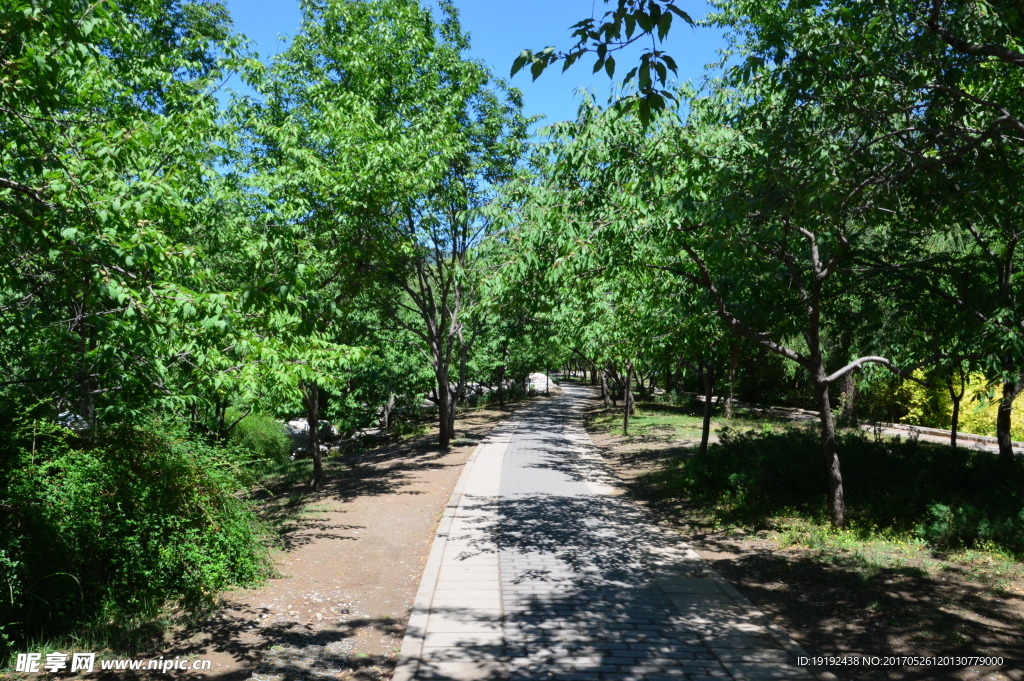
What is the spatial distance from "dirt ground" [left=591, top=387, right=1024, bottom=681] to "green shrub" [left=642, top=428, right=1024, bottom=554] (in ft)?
2.91

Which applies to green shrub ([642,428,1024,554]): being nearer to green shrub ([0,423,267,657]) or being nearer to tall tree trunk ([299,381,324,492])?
tall tree trunk ([299,381,324,492])

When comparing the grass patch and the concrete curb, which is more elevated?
the grass patch

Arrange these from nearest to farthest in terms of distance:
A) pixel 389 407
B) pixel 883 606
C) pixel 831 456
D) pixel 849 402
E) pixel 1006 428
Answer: pixel 883 606, pixel 831 456, pixel 1006 428, pixel 849 402, pixel 389 407

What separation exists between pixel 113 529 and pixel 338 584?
250cm

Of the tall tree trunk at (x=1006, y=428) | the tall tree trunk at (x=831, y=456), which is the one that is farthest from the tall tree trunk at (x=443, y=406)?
the tall tree trunk at (x=1006, y=428)

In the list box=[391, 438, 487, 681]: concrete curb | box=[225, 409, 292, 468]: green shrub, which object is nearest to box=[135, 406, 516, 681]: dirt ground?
box=[391, 438, 487, 681]: concrete curb

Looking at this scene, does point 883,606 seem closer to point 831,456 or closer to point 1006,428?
point 831,456

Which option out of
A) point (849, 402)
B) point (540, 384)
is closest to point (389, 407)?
point (849, 402)

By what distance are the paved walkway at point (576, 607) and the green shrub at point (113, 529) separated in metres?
2.35

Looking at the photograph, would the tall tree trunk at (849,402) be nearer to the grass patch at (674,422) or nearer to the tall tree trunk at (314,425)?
the grass patch at (674,422)

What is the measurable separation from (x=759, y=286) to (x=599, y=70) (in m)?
6.79

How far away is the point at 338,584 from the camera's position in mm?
7457

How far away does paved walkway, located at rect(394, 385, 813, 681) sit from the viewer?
532 cm

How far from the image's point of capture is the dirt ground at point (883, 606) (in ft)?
17.2
